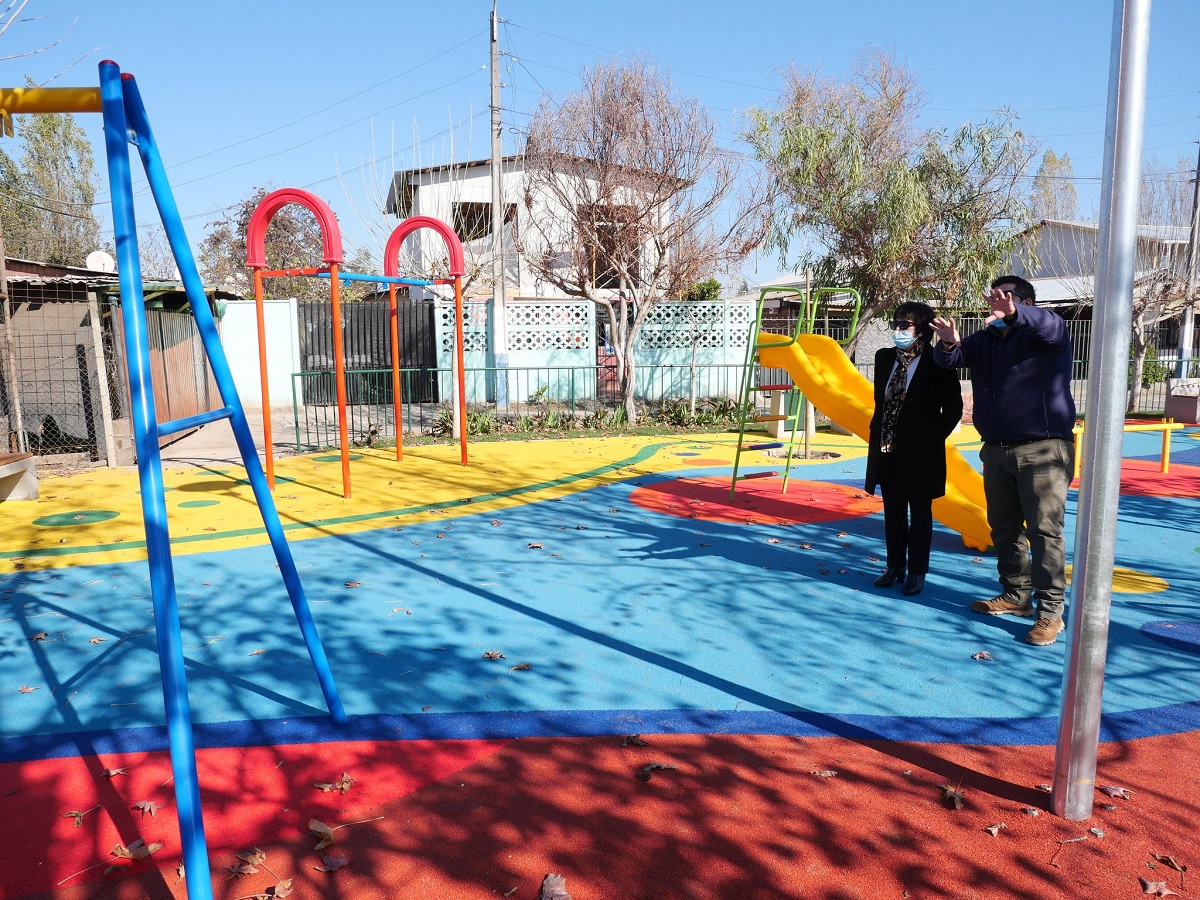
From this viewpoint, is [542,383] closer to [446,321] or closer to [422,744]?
[446,321]

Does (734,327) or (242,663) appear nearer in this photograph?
(242,663)


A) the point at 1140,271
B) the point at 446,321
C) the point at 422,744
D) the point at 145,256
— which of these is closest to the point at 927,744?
the point at 422,744

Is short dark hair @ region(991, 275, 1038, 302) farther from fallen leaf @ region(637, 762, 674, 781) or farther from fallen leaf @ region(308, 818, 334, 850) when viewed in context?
fallen leaf @ region(308, 818, 334, 850)

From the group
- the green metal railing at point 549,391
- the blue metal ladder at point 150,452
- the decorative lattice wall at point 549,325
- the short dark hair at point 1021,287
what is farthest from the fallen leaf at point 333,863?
the decorative lattice wall at point 549,325

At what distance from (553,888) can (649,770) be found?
0.76 meters

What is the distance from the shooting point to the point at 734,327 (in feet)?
61.7

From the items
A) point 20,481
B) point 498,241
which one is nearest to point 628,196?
point 498,241

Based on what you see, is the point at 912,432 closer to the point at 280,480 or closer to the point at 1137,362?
the point at 280,480

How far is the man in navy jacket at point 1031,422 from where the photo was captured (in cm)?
441

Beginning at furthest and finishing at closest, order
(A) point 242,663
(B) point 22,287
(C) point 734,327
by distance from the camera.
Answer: (C) point 734,327 < (B) point 22,287 < (A) point 242,663

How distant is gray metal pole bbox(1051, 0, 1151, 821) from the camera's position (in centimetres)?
257

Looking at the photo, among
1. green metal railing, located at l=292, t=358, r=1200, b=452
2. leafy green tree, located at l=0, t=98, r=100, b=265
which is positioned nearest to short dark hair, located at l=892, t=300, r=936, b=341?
green metal railing, located at l=292, t=358, r=1200, b=452

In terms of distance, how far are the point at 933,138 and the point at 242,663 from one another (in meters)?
15.0

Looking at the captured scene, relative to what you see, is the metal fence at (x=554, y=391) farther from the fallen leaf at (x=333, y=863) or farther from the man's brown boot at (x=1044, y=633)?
the fallen leaf at (x=333, y=863)
